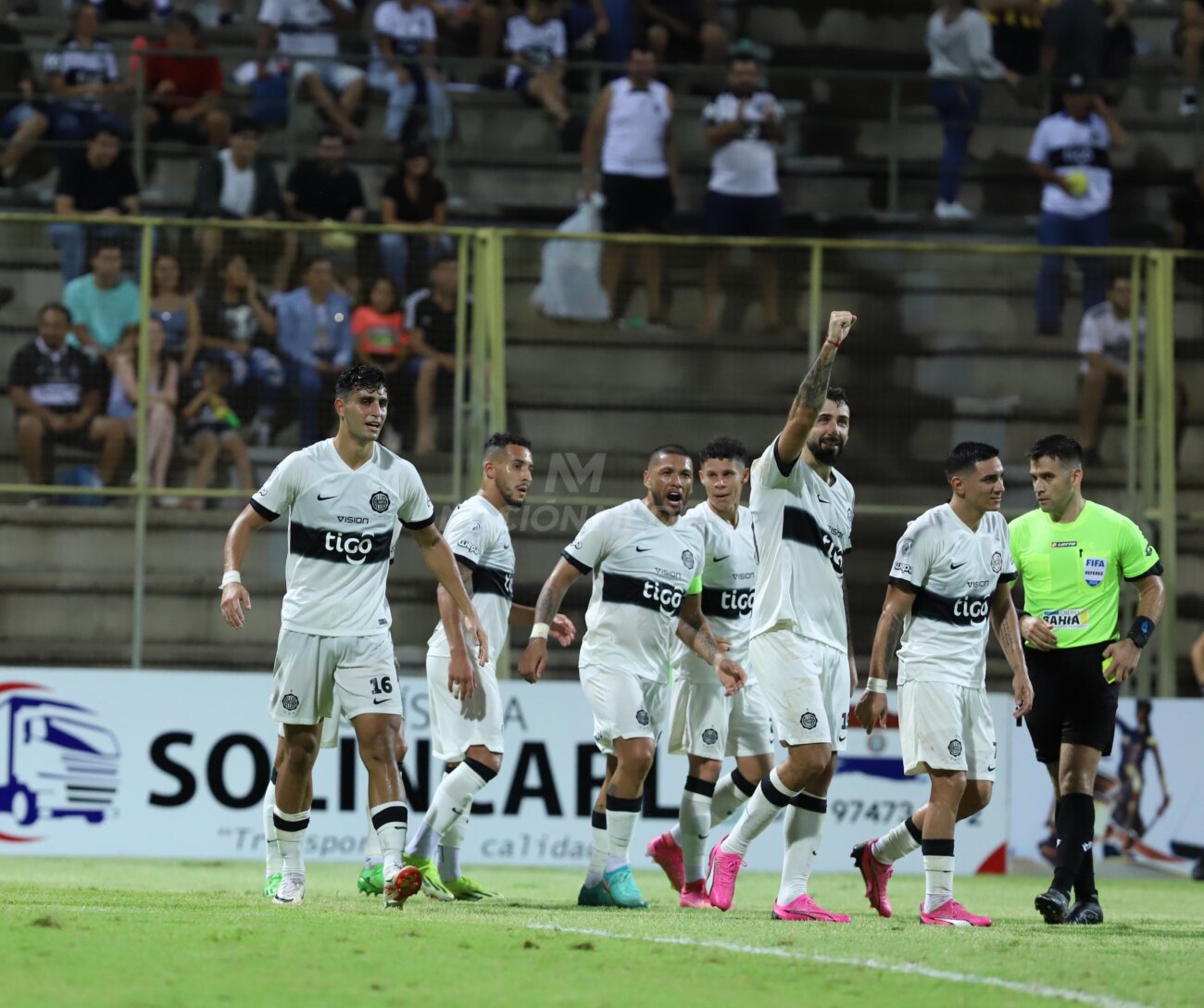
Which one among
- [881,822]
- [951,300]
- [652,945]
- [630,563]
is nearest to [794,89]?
[951,300]

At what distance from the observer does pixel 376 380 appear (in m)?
9.69

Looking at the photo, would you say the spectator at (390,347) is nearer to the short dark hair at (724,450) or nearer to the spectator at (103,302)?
the spectator at (103,302)

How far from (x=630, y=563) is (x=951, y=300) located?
6587 millimetres

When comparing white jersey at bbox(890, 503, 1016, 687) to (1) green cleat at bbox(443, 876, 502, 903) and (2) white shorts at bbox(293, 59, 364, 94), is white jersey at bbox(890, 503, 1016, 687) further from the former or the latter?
(2) white shorts at bbox(293, 59, 364, 94)

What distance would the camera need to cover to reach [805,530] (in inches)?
411

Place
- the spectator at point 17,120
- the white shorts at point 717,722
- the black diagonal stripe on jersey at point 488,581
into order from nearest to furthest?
the black diagonal stripe on jersey at point 488,581
the white shorts at point 717,722
the spectator at point 17,120

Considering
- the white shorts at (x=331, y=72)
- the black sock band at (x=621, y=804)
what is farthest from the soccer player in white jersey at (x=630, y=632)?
the white shorts at (x=331, y=72)

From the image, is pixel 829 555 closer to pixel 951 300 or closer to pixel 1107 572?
pixel 1107 572

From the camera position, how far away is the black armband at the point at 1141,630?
10.8 meters

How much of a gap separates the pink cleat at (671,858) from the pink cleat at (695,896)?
50 centimetres

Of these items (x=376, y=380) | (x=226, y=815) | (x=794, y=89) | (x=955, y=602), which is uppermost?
(x=794, y=89)

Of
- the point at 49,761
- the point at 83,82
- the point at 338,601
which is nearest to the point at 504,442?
the point at 338,601

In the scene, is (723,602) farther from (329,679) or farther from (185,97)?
(185,97)

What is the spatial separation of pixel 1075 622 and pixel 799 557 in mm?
1719
